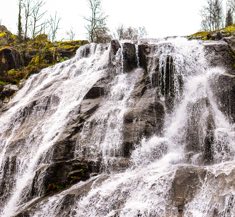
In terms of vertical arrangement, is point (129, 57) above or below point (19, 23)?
below

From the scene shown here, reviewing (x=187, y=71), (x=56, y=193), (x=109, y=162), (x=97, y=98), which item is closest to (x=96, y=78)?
(x=97, y=98)

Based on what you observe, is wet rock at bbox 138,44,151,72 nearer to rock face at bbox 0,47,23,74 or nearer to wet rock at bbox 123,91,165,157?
wet rock at bbox 123,91,165,157

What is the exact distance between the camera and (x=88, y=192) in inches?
448

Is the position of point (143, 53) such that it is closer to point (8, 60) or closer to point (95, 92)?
point (95, 92)

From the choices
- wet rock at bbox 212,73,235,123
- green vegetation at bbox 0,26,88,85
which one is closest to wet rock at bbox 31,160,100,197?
wet rock at bbox 212,73,235,123

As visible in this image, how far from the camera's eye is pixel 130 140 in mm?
13672

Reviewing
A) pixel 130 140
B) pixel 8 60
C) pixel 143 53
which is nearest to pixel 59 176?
pixel 130 140

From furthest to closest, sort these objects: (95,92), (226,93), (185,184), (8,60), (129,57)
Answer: (8,60), (129,57), (95,92), (226,93), (185,184)

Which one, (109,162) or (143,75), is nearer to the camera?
(109,162)

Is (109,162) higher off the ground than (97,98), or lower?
lower

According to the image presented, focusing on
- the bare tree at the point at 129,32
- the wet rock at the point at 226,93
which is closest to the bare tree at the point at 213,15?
the bare tree at the point at 129,32

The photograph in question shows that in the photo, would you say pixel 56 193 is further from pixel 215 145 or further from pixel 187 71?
pixel 187 71

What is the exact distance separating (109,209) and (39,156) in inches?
203

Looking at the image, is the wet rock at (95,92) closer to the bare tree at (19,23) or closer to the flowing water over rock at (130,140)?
the flowing water over rock at (130,140)
